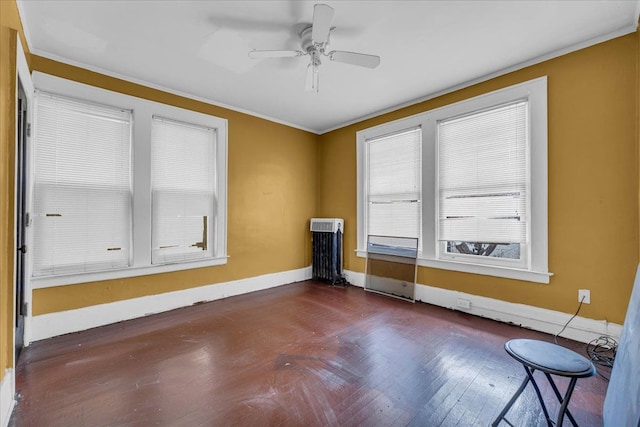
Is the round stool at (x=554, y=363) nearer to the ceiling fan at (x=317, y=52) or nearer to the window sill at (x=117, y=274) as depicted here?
the ceiling fan at (x=317, y=52)

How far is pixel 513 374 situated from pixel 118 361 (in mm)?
3064

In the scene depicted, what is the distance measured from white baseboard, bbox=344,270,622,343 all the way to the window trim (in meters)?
2.94

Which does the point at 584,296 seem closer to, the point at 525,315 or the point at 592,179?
the point at 525,315

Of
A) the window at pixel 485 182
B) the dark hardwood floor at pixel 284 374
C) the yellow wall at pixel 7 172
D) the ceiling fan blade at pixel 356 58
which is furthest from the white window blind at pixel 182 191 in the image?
the window at pixel 485 182

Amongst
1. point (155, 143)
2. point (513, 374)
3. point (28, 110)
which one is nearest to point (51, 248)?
point (28, 110)

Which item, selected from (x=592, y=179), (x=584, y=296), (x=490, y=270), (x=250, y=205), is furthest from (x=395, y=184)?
(x=584, y=296)

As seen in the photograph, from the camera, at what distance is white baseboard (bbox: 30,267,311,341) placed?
105 inches

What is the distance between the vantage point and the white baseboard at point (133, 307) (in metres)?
2.67

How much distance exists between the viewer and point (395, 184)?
4.12 m

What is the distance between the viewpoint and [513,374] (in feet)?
6.79

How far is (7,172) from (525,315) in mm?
4430

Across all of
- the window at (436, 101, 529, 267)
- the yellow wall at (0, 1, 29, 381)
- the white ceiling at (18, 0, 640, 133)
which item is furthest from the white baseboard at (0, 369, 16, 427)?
the window at (436, 101, 529, 267)

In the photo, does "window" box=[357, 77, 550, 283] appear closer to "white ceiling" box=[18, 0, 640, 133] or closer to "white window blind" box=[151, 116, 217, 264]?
"white ceiling" box=[18, 0, 640, 133]

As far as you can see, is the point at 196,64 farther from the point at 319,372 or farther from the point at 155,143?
the point at 319,372
